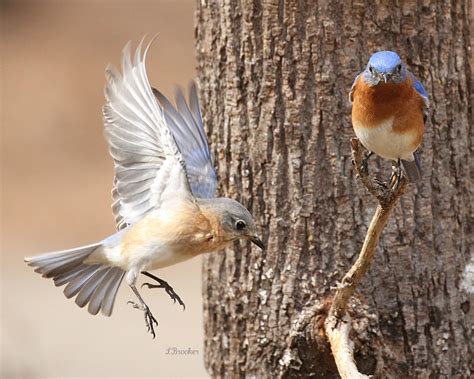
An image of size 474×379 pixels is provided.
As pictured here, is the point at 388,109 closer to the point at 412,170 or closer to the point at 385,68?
the point at 385,68

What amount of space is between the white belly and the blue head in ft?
0.53

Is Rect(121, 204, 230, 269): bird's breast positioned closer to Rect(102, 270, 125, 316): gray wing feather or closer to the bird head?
the bird head

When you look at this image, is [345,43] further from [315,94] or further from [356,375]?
[356,375]

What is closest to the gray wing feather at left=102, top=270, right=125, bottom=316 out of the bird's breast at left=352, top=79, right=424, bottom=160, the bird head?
the bird head

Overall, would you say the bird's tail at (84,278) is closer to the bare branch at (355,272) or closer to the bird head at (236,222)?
the bird head at (236,222)

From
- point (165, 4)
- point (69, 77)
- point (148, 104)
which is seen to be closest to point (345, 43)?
point (148, 104)

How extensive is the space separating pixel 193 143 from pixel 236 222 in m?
0.70

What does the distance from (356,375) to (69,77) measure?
39.9ft

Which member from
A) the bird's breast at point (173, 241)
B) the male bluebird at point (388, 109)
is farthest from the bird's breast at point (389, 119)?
the bird's breast at point (173, 241)

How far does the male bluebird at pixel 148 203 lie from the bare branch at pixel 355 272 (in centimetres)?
46

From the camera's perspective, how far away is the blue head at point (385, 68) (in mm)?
4031

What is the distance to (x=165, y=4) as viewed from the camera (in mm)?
17031

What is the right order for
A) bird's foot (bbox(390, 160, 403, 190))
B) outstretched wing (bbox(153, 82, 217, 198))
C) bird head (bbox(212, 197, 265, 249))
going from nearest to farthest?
bird's foot (bbox(390, 160, 403, 190)) → bird head (bbox(212, 197, 265, 249)) → outstretched wing (bbox(153, 82, 217, 198))

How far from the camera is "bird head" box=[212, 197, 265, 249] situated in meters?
4.57
